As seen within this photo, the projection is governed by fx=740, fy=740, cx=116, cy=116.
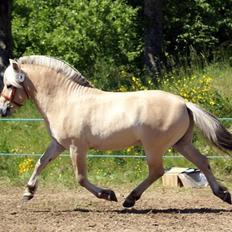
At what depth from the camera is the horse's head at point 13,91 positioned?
894cm

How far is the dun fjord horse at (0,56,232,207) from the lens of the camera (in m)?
8.46

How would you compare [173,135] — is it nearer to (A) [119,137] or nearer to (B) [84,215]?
(A) [119,137]

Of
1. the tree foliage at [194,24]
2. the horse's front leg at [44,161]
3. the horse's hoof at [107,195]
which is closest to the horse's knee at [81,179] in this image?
the horse's hoof at [107,195]

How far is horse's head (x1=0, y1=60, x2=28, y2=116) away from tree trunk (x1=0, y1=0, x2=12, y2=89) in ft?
23.8

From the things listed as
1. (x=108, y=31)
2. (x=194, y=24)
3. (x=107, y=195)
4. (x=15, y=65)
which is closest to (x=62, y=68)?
(x=15, y=65)

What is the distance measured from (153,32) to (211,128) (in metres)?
9.18

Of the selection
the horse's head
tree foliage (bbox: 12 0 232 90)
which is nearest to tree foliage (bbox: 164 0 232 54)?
tree foliage (bbox: 12 0 232 90)

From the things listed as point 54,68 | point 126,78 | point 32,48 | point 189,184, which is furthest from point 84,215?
point 32,48

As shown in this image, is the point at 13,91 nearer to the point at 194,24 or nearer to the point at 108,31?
the point at 108,31

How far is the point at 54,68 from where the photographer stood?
8.96m

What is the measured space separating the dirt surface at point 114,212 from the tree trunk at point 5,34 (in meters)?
6.08

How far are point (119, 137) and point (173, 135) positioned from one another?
2.04ft

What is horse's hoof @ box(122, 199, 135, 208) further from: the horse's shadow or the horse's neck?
the horse's neck

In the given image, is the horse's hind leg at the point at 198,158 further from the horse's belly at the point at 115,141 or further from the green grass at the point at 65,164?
the green grass at the point at 65,164
